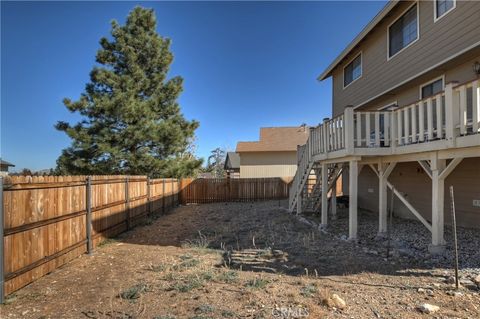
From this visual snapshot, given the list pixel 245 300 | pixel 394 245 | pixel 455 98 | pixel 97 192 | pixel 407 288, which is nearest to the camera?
pixel 245 300

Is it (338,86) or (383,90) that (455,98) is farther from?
(338,86)

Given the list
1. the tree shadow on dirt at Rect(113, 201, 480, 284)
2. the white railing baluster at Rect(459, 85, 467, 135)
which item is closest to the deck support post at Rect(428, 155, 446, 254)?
the tree shadow on dirt at Rect(113, 201, 480, 284)

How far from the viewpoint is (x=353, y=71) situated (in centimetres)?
1238

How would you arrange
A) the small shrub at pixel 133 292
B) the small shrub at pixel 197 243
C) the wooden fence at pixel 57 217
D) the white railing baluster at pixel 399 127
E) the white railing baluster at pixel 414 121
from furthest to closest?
the small shrub at pixel 197 243 < the white railing baluster at pixel 399 127 < the white railing baluster at pixel 414 121 < the wooden fence at pixel 57 217 < the small shrub at pixel 133 292

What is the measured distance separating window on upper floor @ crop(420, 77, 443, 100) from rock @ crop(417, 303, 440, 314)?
245 inches

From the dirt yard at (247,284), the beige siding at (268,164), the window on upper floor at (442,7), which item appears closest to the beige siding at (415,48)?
the window on upper floor at (442,7)

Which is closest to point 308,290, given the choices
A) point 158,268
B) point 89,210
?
point 158,268

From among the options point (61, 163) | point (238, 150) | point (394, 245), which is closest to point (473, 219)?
point (394, 245)

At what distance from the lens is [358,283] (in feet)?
13.8

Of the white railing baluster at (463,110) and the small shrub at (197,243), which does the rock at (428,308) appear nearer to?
the white railing baluster at (463,110)

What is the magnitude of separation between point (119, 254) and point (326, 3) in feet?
36.0

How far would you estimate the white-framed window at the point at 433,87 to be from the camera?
7726 mm

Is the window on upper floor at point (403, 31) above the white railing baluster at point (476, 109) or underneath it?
above

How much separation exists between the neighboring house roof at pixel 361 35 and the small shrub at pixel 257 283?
8854mm
